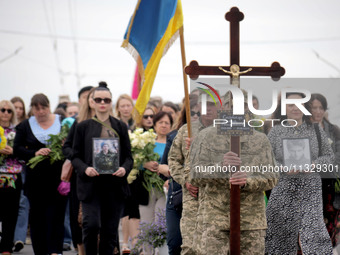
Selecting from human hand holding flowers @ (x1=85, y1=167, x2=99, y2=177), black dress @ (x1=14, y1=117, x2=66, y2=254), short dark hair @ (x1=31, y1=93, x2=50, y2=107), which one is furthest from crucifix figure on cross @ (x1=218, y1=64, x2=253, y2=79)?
short dark hair @ (x1=31, y1=93, x2=50, y2=107)

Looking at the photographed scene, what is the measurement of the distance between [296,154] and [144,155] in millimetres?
3871

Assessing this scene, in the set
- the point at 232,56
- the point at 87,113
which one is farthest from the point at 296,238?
the point at 87,113

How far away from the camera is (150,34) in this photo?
8.97m

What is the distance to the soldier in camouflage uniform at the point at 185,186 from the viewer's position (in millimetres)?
8461

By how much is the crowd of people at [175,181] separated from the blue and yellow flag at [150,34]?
0.55 m

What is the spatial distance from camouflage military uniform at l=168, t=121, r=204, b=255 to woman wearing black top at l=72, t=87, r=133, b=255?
1.18m

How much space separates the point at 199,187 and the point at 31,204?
4.14 m

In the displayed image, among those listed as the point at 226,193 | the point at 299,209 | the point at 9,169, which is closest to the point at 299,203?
the point at 299,209

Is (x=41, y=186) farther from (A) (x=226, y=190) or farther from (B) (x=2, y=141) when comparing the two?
(A) (x=226, y=190)

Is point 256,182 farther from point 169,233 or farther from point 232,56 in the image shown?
point 169,233

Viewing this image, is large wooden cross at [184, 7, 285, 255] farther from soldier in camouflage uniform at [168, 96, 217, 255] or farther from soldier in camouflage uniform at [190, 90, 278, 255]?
soldier in camouflage uniform at [168, 96, 217, 255]

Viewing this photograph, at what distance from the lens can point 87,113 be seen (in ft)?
35.4

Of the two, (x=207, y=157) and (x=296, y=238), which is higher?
(x=207, y=157)

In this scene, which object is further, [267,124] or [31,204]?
[31,204]
